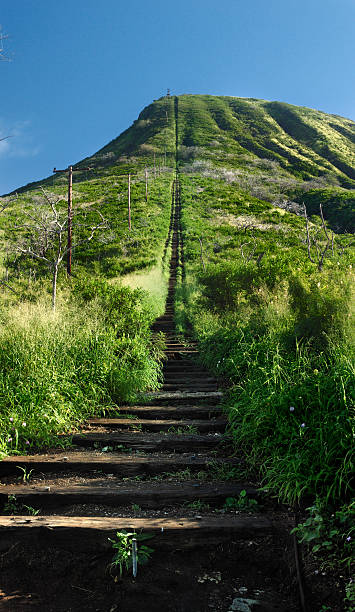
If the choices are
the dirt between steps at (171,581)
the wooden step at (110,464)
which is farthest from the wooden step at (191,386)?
the dirt between steps at (171,581)

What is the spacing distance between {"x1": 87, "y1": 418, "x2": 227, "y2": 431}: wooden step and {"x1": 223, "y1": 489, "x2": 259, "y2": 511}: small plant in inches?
62.0

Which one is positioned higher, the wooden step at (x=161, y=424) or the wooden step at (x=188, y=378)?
the wooden step at (x=188, y=378)

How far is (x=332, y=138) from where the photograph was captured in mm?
82375

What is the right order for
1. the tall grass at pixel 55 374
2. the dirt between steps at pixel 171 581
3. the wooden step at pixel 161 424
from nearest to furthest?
the dirt between steps at pixel 171 581 → the tall grass at pixel 55 374 → the wooden step at pixel 161 424

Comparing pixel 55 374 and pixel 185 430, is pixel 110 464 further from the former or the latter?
pixel 55 374

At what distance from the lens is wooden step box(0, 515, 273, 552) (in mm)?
2729

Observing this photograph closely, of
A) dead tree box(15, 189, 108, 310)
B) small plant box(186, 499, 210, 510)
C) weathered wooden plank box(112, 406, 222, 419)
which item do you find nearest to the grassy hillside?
dead tree box(15, 189, 108, 310)

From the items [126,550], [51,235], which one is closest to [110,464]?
[126,550]

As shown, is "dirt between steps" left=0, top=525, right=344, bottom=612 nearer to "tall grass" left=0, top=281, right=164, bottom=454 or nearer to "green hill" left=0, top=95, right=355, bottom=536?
"green hill" left=0, top=95, right=355, bottom=536

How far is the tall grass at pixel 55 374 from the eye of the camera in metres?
4.36

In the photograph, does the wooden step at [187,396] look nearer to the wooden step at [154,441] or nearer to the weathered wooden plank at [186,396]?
the weathered wooden plank at [186,396]

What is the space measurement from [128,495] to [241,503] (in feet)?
2.96

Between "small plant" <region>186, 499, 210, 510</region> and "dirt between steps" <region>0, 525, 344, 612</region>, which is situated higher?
"small plant" <region>186, 499, 210, 510</region>

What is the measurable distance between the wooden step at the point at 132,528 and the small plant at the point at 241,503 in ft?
0.93
